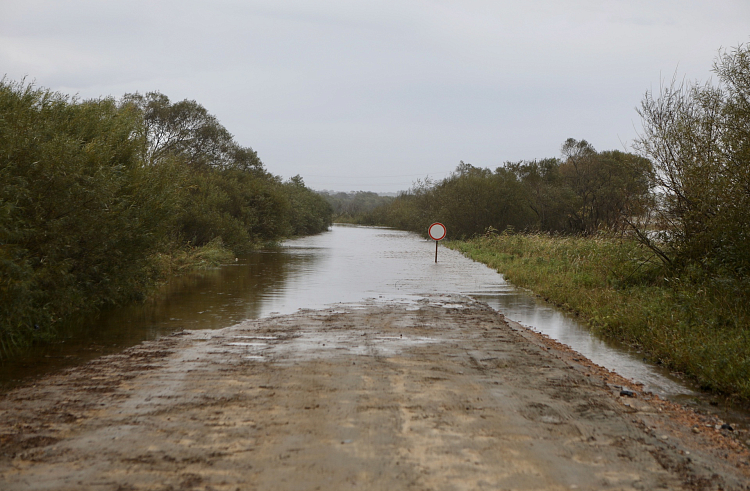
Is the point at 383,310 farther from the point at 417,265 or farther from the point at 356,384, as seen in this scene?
the point at 417,265

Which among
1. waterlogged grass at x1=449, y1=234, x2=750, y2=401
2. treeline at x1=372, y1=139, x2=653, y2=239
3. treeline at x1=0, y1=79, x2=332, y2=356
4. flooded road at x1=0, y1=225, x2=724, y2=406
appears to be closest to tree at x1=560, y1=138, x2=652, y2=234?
treeline at x1=372, y1=139, x2=653, y2=239

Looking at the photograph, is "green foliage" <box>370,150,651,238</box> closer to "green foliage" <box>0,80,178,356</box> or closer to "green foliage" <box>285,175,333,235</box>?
"green foliage" <box>285,175,333,235</box>

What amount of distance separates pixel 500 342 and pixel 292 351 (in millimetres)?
3350

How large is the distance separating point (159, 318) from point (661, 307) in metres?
9.60

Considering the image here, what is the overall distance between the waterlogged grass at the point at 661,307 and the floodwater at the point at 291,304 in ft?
1.30

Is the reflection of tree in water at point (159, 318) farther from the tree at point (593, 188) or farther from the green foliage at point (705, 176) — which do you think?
the tree at point (593, 188)

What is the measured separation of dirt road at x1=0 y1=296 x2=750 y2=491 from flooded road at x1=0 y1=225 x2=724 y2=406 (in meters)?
0.85

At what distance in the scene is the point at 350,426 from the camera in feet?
17.7

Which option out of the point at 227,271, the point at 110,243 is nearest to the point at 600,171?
the point at 227,271

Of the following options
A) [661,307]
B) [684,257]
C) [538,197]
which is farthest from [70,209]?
[538,197]

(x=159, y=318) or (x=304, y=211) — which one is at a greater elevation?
(x=304, y=211)

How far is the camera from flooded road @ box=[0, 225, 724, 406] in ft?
28.9

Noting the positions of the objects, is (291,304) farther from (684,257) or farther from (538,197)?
(538,197)

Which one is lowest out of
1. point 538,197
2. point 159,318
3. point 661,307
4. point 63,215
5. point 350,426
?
point 159,318
